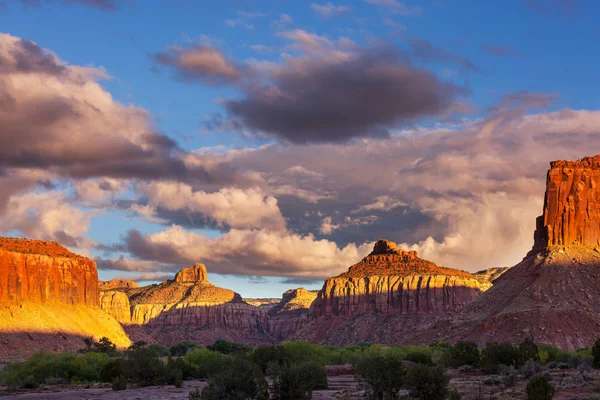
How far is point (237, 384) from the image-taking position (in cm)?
3316

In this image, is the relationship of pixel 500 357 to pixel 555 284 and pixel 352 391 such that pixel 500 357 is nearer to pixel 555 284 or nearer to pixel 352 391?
Answer: pixel 352 391

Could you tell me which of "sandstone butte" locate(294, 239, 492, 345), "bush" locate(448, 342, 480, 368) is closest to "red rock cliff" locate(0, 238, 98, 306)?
"sandstone butte" locate(294, 239, 492, 345)

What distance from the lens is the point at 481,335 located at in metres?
106

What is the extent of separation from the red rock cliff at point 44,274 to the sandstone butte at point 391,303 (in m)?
52.4

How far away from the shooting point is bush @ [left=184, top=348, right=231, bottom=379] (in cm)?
4847

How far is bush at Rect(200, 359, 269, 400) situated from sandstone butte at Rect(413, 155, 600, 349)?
232ft

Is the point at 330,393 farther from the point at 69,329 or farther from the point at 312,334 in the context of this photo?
the point at 312,334

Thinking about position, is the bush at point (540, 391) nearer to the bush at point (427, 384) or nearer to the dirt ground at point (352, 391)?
the dirt ground at point (352, 391)

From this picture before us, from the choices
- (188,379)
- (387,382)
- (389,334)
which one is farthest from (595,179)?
(387,382)

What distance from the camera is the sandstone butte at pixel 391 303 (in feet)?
577

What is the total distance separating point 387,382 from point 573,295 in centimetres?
7941

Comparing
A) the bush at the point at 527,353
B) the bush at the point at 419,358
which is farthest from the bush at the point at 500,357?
the bush at the point at 419,358

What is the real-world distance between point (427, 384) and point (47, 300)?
138 m

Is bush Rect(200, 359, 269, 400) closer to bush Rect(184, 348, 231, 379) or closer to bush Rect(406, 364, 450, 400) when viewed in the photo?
bush Rect(406, 364, 450, 400)
